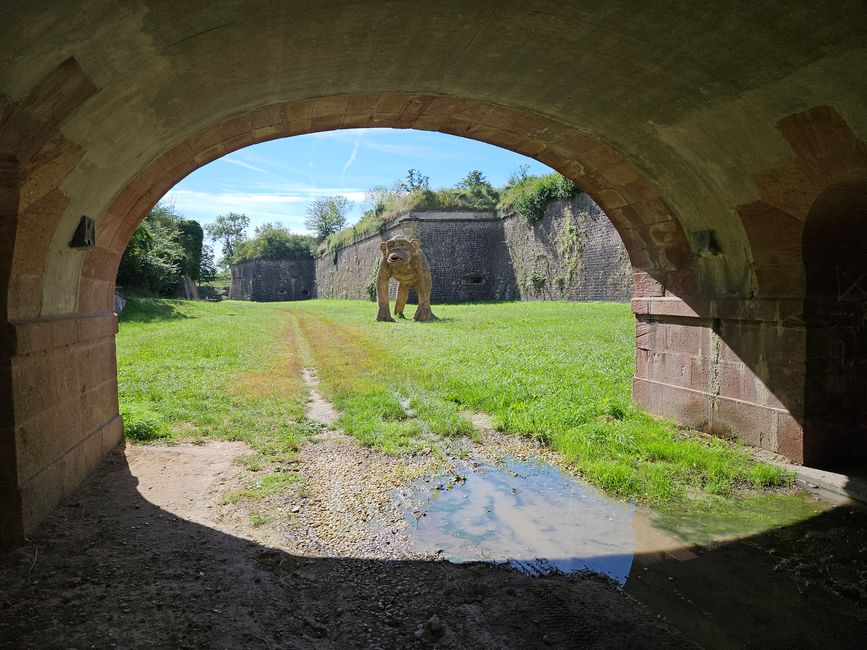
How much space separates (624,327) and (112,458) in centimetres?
1178

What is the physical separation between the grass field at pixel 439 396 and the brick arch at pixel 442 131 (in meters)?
1.68

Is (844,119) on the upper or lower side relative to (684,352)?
Answer: upper

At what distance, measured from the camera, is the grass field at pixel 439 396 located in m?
5.25

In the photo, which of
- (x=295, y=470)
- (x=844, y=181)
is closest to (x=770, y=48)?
(x=844, y=181)

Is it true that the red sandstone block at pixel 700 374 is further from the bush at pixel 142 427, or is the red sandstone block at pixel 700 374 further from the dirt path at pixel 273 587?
the bush at pixel 142 427

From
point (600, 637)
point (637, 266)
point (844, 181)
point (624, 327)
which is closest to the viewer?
point (600, 637)

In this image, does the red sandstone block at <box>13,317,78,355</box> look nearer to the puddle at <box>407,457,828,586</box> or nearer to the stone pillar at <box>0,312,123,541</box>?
the stone pillar at <box>0,312,123,541</box>

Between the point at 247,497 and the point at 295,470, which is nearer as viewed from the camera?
the point at 247,497

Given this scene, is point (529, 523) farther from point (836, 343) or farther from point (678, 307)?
point (678, 307)

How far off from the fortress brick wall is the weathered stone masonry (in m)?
0.04

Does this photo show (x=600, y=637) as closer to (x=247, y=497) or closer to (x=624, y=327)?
(x=247, y=497)

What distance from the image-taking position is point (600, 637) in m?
2.80

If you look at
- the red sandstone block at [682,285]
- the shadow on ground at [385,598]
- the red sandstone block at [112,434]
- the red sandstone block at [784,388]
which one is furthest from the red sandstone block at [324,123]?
the red sandstone block at [784,388]

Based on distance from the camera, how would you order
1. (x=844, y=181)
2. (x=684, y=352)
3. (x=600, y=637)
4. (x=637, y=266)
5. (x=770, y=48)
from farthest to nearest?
(x=637, y=266)
(x=684, y=352)
(x=844, y=181)
(x=770, y=48)
(x=600, y=637)
